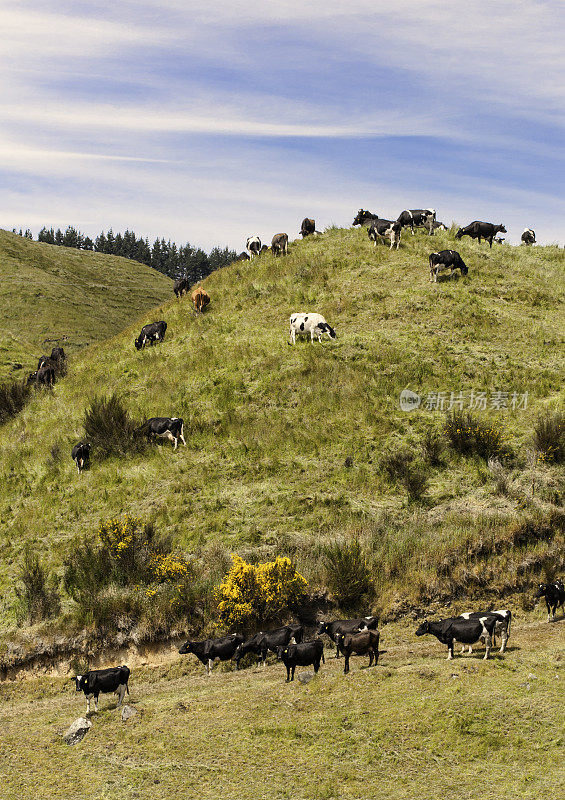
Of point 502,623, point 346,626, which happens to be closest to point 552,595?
point 502,623

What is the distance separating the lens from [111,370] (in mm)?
27531

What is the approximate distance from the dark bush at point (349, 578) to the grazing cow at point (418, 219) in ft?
78.8

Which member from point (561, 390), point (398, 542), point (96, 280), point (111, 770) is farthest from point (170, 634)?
point (96, 280)

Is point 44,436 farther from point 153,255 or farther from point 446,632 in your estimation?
point 153,255

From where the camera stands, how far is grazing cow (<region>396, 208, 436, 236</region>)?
34469 millimetres

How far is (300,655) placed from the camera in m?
12.0

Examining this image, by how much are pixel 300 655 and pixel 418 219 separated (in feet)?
93.2

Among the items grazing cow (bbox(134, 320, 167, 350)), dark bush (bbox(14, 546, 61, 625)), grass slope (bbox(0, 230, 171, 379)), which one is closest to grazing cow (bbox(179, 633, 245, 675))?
dark bush (bbox(14, 546, 61, 625))

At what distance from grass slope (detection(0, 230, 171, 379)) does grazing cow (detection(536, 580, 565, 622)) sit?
135 feet

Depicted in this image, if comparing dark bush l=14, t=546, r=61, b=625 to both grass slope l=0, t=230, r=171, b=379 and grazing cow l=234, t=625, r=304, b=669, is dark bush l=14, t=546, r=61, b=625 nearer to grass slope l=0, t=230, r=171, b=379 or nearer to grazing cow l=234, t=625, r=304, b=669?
grazing cow l=234, t=625, r=304, b=669

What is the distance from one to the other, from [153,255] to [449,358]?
148 meters

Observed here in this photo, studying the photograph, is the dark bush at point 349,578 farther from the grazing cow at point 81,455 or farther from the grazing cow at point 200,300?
the grazing cow at point 200,300

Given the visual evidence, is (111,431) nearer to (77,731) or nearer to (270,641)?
(270,641)

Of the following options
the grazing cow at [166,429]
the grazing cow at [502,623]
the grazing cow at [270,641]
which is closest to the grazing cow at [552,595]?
the grazing cow at [502,623]
